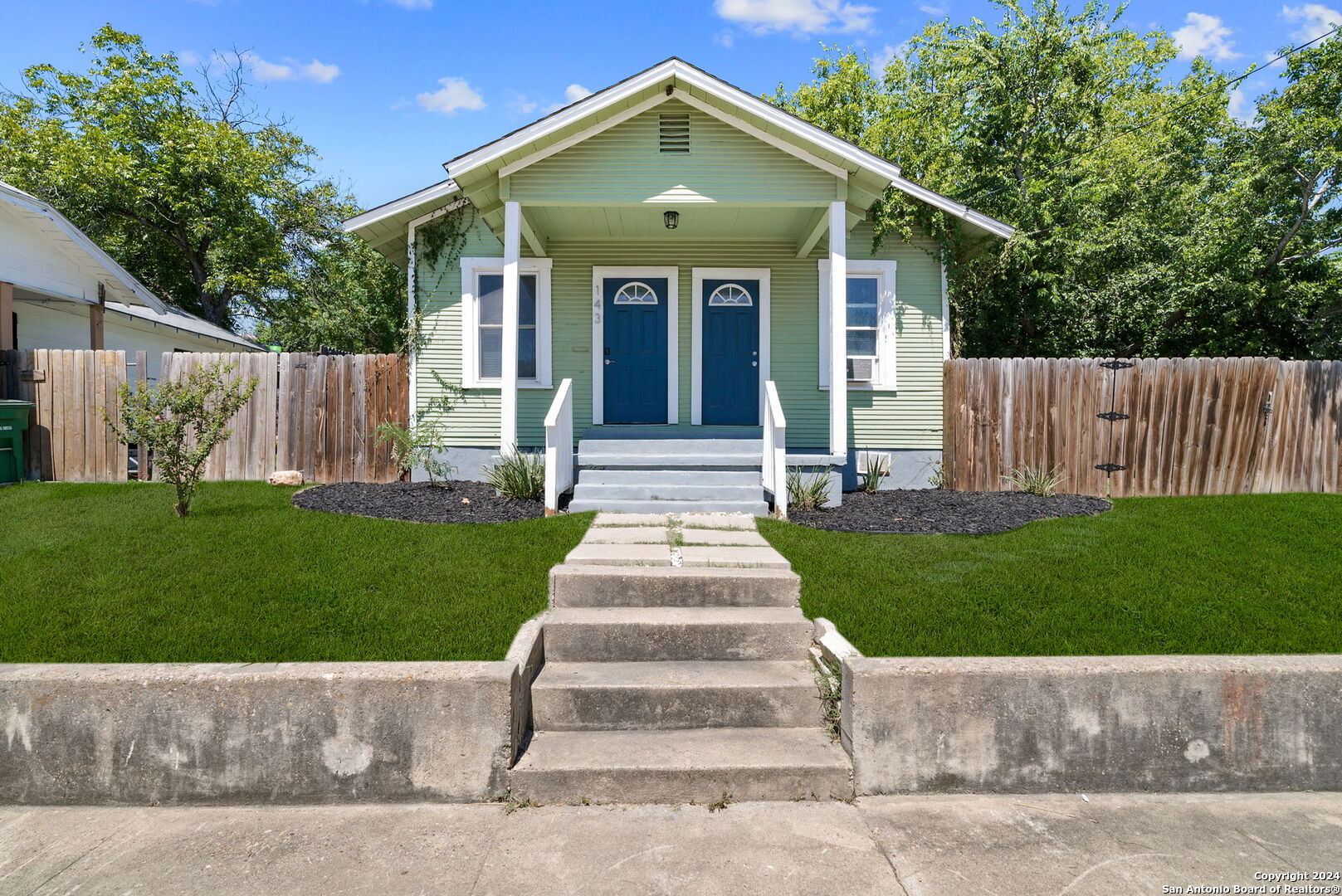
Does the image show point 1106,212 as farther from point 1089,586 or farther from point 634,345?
point 1089,586

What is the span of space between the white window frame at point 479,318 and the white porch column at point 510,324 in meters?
1.60

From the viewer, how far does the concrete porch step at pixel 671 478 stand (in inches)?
305

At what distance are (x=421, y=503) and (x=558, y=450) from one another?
5.25 ft

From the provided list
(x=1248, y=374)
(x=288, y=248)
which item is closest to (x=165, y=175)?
(x=288, y=248)

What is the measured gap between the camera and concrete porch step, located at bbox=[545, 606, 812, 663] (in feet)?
13.8

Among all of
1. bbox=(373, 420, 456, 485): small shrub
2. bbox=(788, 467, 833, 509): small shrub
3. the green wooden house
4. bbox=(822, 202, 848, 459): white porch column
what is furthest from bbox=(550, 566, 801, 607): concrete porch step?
bbox=(373, 420, 456, 485): small shrub

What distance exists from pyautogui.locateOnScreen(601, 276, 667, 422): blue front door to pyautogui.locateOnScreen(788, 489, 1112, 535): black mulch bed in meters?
3.16

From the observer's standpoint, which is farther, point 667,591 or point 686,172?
point 686,172

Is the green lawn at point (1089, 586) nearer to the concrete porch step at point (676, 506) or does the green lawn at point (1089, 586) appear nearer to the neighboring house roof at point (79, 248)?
the concrete porch step at point (676, 506)

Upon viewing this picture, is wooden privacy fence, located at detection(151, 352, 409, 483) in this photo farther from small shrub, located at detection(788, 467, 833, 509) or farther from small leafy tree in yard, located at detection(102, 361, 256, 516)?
small shrub, located at detection(788, 467, 833, 509)

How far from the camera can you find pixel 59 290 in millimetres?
11844

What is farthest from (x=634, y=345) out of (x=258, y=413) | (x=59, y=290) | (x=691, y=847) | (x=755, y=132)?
(x=59, y=290)

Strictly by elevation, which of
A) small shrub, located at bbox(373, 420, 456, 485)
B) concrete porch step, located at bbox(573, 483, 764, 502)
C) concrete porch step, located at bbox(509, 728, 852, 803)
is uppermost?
small shrub, located at bbox(373, 420, 456, 485)

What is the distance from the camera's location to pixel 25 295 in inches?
478
